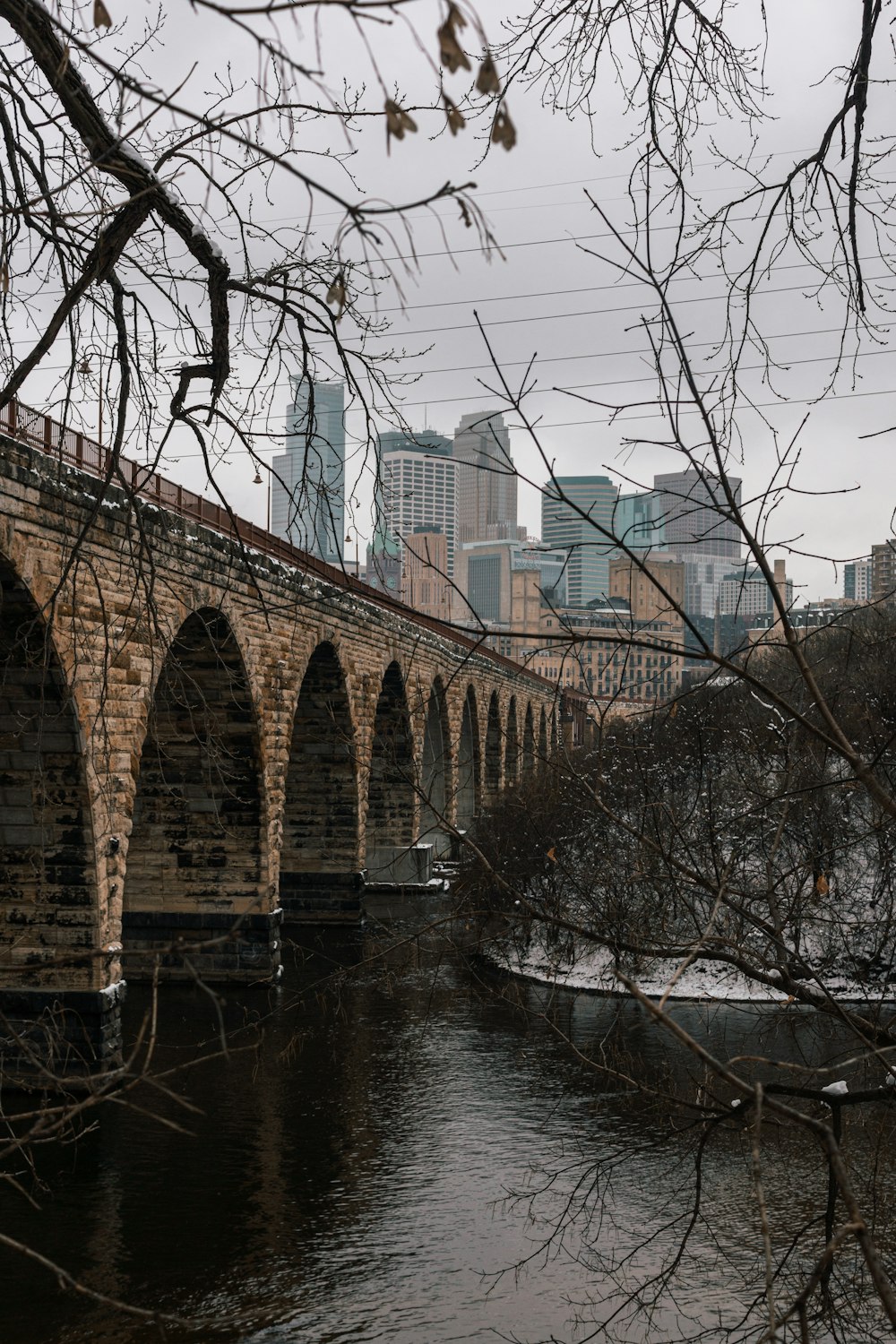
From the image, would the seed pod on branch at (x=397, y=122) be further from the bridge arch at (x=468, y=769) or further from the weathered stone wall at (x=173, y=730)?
the bridge arch at (x=468, y=769)

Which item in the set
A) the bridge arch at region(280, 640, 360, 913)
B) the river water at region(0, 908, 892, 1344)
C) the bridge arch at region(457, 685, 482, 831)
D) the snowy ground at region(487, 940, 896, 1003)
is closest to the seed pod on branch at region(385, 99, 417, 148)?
the river water at region(0, 908, 892, 1344)

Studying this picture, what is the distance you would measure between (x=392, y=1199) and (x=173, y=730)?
4.44 metres

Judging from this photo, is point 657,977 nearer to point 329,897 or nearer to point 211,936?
point 211,936

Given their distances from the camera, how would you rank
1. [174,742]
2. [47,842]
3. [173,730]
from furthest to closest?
[174,742] → [47,842] → [173,730]

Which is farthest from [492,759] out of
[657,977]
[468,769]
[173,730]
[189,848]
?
[173,730]

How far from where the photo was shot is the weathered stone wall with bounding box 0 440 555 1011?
8773 mm

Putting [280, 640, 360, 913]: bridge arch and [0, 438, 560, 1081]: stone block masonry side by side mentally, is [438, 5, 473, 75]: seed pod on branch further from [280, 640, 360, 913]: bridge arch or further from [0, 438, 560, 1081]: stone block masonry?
[280, 640, 360, 913]: bridge arch

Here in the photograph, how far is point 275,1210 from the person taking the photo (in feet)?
34.6

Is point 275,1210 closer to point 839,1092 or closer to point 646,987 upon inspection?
point 839,1092

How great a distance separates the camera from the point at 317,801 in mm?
24859

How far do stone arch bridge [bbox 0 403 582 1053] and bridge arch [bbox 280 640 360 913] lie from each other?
4cm

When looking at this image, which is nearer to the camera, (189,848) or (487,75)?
(487,75)

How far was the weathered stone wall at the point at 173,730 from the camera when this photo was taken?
8773mm

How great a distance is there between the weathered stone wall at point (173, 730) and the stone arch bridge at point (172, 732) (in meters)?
0.03
